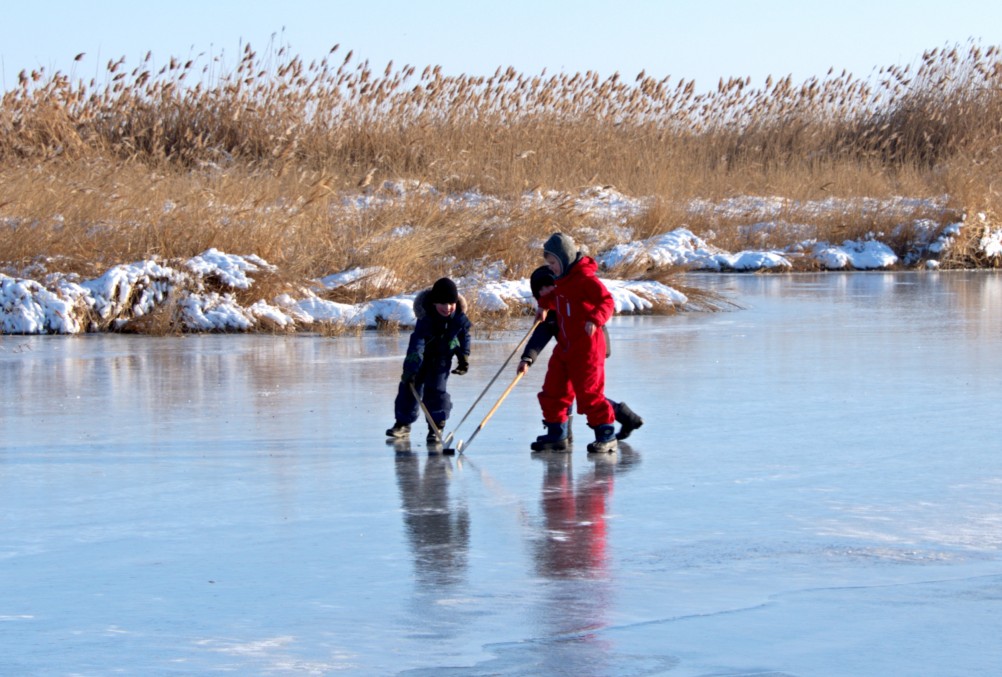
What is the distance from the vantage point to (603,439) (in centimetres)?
743

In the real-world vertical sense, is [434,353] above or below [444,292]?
below

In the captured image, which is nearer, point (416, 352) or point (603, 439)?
point (603, 439)

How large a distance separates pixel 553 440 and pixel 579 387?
0.32 metres

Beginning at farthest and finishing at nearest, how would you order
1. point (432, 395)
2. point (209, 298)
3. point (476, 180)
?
point (476, 180) → point (209, 298) → point (432, 395)

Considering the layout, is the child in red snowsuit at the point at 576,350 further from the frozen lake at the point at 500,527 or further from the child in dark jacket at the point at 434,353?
the child in dark jacket at the point at 434,353

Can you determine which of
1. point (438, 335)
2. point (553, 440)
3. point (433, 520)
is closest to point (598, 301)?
point (553, 440)

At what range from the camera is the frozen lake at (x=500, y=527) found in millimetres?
3969

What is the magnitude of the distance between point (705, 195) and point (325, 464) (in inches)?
736

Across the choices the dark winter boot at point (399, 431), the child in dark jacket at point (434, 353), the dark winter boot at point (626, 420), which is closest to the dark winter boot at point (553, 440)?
the dark winter boot at point (626, 420)

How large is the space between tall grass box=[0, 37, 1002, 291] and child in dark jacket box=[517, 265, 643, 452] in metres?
6.76

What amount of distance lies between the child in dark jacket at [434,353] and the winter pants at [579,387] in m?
0.48

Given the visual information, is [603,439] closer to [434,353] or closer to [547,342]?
[547,342]

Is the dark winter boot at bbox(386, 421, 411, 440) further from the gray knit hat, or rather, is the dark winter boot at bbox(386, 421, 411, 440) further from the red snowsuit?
the gray knit hat

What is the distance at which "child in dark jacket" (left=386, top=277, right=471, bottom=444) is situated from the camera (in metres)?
7.77
